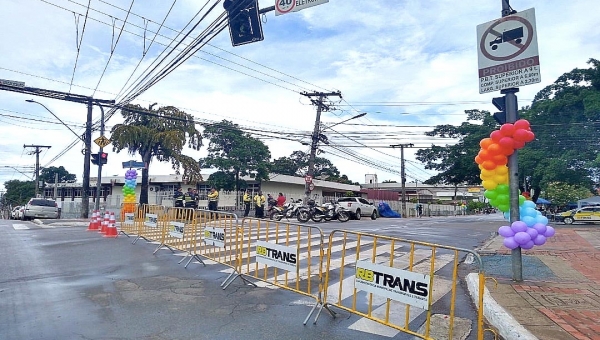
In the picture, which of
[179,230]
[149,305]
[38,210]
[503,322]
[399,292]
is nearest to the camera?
[399,292]

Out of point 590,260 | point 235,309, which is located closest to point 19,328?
point 235,309

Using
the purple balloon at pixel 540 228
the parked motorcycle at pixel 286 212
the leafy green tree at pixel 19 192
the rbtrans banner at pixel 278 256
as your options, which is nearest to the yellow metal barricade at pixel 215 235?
the rbtrans banner at pixel 278 256

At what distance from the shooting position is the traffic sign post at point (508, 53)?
6.98 metres

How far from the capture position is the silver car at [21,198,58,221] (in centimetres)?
2722

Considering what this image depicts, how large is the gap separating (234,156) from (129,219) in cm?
1946

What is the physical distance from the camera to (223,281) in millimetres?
7402

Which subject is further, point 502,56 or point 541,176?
point 541,176

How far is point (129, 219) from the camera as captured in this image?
13.9m

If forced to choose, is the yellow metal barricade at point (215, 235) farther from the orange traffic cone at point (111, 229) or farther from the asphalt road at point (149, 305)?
the orange traffic cone at point (111, 229)

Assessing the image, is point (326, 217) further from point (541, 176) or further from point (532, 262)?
point (541, 176)

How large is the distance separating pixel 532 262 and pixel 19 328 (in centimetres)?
920

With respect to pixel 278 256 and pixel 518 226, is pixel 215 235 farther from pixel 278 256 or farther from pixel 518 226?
pixel 518 226

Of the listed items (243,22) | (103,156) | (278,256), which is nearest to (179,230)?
(278,256)

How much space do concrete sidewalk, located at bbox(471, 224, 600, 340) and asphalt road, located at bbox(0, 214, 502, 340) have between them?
51cm
